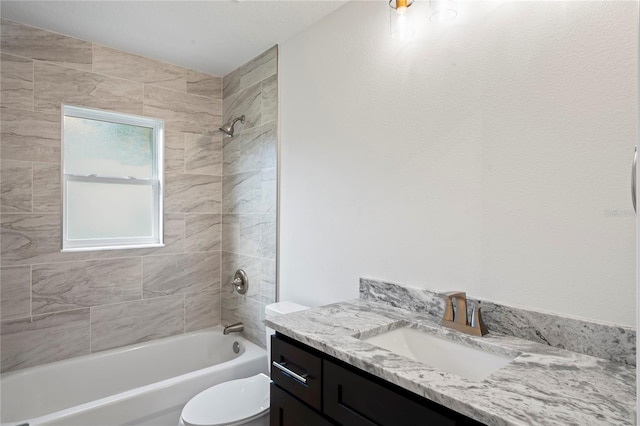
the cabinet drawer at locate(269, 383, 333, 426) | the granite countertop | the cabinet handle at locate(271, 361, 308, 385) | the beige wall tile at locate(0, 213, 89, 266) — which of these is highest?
the beige wall tile at locate(0, 213, 89, 266)

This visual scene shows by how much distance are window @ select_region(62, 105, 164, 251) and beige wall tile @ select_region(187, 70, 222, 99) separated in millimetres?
413

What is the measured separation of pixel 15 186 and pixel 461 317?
256cm

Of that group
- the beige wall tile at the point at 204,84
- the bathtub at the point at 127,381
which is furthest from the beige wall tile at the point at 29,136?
the bathtub at the point at 127,381

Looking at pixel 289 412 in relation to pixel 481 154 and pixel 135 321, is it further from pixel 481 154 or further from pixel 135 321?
pixel 135 321

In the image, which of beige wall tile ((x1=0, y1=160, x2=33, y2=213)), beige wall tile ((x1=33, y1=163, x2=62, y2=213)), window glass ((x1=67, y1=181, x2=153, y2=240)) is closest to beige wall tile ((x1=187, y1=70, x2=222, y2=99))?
window glass ((x1=67, y1=181, x2=153, y2=240))

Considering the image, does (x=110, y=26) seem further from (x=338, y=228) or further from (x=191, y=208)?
(x=338, y=228)

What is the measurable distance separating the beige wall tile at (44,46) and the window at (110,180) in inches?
12.1

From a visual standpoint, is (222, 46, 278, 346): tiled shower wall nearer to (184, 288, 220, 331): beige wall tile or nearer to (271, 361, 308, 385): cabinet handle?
(184, 288, 220, 331): beige wall tile

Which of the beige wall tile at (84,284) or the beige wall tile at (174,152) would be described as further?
the beige wall tile at (174,152)

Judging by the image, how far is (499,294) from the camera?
127 centimetres

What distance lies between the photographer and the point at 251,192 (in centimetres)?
265

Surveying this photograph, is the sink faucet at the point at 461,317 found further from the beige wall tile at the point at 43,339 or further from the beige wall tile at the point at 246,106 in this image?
the beige wall tile at the point at 43,339

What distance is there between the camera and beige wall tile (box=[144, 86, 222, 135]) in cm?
265

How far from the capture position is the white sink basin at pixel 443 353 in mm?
1130
